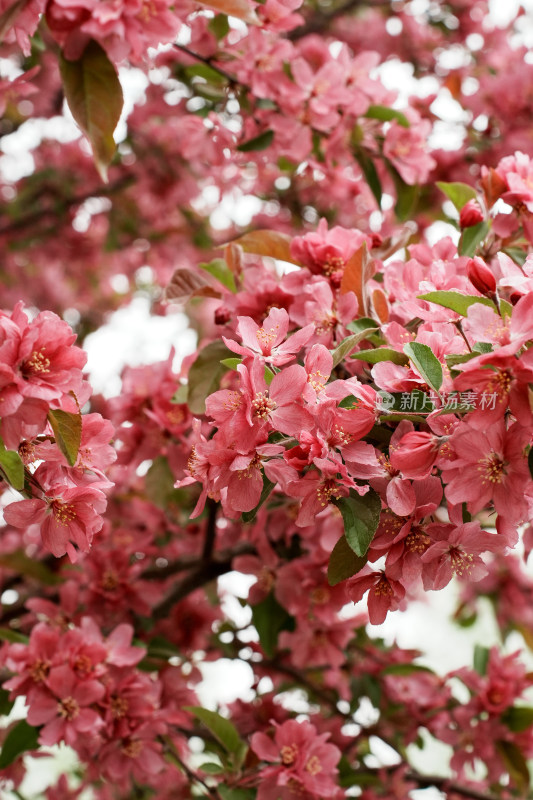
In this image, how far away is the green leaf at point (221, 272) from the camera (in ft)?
4.19

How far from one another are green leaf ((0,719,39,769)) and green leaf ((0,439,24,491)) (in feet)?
2.15

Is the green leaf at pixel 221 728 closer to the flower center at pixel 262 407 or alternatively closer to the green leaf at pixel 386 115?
the flower center at pixel 262 407

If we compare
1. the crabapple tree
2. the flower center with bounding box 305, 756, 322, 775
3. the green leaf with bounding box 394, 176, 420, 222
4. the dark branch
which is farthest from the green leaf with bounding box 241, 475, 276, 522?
the dark branch

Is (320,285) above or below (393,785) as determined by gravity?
above

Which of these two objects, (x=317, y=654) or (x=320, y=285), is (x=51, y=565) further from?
(x=320, y=285)

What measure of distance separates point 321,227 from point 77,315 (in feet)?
9.63

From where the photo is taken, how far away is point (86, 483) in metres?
0.91

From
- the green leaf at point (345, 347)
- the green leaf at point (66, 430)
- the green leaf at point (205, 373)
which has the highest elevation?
the green leaf at point (66, 430)

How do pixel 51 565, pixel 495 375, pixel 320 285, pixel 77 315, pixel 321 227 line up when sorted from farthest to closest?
1. pixel 77 315
2. pixel 51 565
3. pixel 321 227
4. pixel 320 285
5. pixel 495 375

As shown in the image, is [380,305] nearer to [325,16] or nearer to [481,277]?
[481,277]

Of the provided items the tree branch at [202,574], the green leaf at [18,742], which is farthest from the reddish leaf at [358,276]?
the green leaf at [18,742]

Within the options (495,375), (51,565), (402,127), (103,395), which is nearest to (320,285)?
(495,375)

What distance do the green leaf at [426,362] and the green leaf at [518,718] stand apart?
106 centimetres

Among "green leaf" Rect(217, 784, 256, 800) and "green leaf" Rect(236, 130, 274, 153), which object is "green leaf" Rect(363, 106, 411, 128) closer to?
"green leaf" Rect(236, 130, 274, 153)
